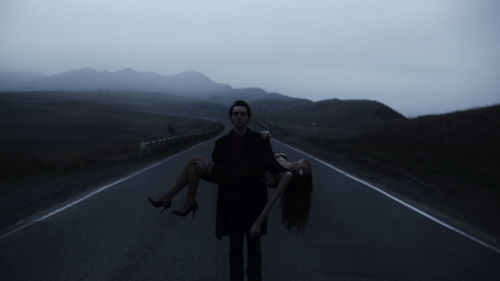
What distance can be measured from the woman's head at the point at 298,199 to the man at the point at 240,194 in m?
0.23

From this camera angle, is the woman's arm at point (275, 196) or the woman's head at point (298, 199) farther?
the woman's head at point (298, 199)

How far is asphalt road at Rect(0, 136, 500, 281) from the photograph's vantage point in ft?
18.6

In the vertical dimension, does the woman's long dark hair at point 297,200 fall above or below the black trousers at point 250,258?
above

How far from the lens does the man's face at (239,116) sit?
13.9 ft

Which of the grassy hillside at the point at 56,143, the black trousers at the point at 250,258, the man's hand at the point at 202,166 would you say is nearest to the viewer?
the man's hand at the point at 202,166

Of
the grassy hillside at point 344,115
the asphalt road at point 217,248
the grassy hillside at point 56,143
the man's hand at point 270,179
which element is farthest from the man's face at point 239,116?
the grassy hillside at point 344,115

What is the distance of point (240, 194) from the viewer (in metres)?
4.27

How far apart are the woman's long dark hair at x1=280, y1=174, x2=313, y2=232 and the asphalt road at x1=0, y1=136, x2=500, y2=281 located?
54.5 inches

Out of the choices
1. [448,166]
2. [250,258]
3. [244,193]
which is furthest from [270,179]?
[448,166]

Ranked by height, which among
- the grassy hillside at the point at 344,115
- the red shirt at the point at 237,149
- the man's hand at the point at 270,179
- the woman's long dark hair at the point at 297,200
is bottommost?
the grassy hillside at the point at 344,115

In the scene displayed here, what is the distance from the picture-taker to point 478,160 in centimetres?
1856

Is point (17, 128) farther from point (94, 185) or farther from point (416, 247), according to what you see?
point (416, 247)

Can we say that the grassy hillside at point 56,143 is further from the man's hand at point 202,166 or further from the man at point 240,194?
the man's hand at point 202,166

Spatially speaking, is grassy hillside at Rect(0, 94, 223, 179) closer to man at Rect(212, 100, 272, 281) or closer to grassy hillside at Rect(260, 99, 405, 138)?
man at Rect(212, 100, 272, 281)
